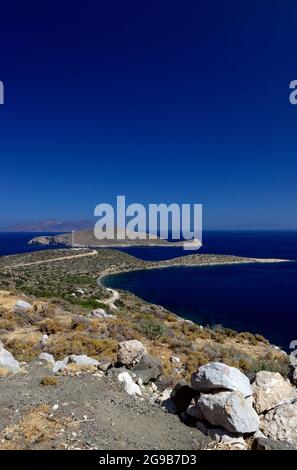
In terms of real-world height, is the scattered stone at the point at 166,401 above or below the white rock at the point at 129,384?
below

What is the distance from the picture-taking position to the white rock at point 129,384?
29.0 feet

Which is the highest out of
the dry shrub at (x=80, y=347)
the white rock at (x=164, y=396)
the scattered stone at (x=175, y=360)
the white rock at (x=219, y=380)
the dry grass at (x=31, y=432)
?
the white rock at (x=219, y=380)

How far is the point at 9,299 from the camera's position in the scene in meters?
22.6

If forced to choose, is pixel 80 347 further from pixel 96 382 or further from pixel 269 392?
pixel 269 392

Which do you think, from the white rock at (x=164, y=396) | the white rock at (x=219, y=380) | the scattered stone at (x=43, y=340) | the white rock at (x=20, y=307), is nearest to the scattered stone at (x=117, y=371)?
the white rock at (x=164, y=396)

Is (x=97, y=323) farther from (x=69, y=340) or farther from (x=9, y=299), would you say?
(x=9, y=299)

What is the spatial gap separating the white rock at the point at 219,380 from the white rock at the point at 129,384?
1932mm

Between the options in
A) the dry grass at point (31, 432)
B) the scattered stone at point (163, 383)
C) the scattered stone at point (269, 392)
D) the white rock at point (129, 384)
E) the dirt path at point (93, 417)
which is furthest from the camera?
the scattered stone at point (163, 383)

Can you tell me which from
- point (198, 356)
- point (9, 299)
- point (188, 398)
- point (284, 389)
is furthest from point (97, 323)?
point (284, 389)

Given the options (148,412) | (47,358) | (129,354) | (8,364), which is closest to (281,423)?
(148,412)

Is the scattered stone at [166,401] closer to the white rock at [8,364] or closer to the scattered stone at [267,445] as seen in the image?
the scattered stone at [267,445]

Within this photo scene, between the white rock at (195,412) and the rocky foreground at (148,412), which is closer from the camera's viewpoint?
the rocky foreground at (148,412)

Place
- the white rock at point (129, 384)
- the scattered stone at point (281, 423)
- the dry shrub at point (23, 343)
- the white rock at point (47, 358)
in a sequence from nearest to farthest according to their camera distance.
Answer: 1. the scattered stone at point (281, 423)
2. the white rock at point (129, 384)
3. the white rock at point (47, 358)
4. the dry shrub at point (23, 343)

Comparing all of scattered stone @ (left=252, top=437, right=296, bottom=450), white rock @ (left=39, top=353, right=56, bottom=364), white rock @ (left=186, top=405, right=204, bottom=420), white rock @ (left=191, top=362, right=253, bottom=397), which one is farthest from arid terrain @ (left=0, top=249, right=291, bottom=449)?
white rock @ (left=191, top=362, right=253, bottom=397)
